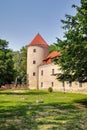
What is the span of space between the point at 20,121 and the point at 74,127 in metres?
3.49

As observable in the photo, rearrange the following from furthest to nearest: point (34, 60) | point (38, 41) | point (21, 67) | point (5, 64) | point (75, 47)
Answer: point (21, 67) < point (38, 41) < point (34, 60) < point (5, 64) < point (75, 47)

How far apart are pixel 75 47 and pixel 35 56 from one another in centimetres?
4569

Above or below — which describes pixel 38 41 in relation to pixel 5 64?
above

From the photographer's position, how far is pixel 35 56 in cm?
6906

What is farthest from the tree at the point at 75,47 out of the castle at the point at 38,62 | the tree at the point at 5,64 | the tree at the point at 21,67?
the tree at the point at 21,67

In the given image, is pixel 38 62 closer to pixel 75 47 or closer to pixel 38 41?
pixel 38 41

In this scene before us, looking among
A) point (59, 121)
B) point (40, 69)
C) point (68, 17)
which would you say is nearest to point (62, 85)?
point (40, 69)

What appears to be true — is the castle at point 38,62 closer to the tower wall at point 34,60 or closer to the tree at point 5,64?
the tower wall at point 34,60

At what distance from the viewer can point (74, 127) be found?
1503 cm

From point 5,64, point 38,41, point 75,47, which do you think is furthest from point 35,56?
point 75,47

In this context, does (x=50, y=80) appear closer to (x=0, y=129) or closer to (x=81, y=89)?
(x=81, y=89)

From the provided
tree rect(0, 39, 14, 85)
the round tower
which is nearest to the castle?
the round tower

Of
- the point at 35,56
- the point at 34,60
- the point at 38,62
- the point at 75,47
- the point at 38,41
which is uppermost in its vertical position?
the point at 38,41

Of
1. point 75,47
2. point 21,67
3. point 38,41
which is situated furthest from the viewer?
point 21,67
